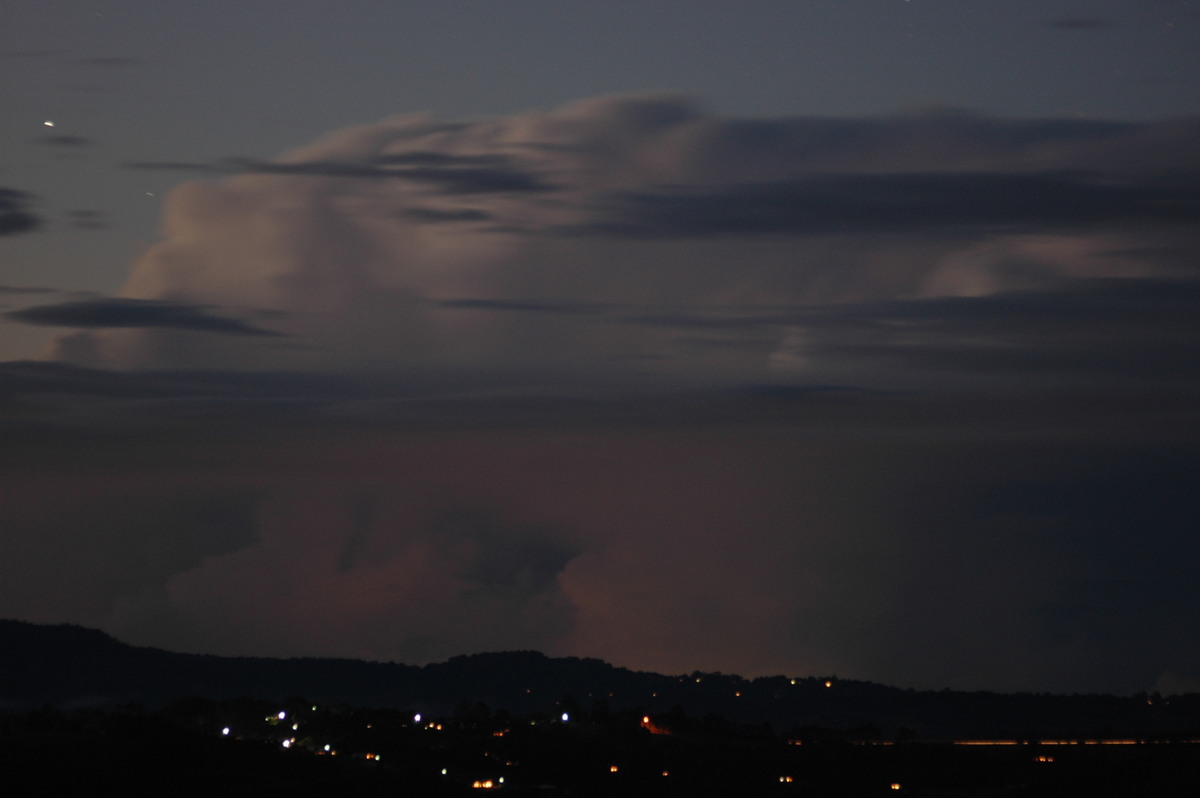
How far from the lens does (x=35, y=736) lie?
11575cm

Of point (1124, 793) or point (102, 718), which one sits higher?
point (102, 718)

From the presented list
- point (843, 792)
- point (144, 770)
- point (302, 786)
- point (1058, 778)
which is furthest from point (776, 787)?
point (144, 770)

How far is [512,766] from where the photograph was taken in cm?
17362

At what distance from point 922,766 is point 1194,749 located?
32591 mm

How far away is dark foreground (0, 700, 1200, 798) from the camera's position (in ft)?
372

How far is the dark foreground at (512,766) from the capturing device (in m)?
113

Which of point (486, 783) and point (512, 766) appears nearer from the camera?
point (486, 783)

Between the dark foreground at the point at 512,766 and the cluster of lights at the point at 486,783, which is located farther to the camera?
the cluster of lights at the point at 486,783

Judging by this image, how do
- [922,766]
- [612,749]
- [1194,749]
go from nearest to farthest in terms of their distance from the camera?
1. [1194,749]
2. [922,766]
3. [612,749]

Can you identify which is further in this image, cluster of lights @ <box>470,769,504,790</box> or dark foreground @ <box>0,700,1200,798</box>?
cluster of lights @ <box>470,769,504,790</box>

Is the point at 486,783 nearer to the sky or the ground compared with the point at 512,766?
nearer to the ground

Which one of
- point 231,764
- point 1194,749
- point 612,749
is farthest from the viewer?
point 612,749

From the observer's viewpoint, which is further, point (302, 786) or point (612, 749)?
point (612, 749)

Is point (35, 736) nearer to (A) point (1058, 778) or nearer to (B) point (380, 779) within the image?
(B) point (380, 779)
